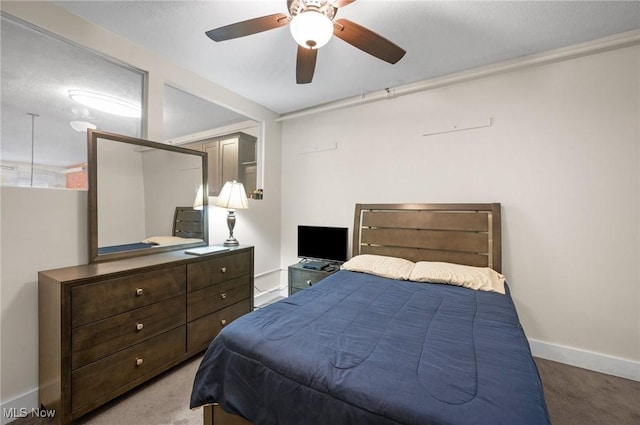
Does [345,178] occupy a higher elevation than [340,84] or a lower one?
lower

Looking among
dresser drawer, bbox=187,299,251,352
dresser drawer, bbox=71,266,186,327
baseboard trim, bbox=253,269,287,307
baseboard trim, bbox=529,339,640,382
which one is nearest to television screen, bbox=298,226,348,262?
baseboard trim, bbox=253,269,287,307

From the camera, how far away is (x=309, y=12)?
4.55 feet

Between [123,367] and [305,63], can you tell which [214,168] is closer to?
[305,63]

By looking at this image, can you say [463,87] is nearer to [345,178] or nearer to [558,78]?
[558,78]

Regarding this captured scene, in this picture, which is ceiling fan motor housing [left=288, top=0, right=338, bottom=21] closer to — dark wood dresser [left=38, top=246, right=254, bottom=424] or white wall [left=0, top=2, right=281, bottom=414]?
white wall [left=0, top=2, right=281, bottom=414]

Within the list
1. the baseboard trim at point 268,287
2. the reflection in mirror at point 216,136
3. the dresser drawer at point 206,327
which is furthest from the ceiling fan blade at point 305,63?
the baseboard trim at point 268,287

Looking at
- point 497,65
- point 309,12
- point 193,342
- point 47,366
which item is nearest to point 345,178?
point 497,65

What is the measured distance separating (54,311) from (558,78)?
4.17 meters

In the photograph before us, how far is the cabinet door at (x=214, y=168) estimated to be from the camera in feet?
9.99

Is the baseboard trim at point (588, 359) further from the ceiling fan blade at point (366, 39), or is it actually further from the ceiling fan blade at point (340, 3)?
the ceiling fan blade at point (340, 3)

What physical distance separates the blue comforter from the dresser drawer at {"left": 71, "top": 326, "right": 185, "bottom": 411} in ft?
2.50

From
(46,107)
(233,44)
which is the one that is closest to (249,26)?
(233,44)

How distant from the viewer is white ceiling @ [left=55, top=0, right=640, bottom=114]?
1789 millimetres

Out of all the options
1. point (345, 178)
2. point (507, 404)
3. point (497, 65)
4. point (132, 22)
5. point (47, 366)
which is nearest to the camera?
point (507, 404)
